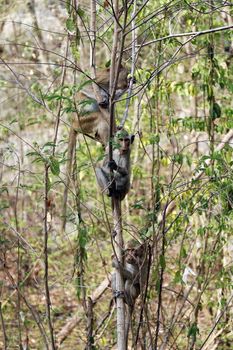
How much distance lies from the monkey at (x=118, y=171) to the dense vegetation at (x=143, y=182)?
0.12 m

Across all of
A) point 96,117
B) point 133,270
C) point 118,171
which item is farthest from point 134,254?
point 96,117

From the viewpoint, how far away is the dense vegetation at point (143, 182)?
403 cm

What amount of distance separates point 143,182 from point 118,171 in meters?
5.41

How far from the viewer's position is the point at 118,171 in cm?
452

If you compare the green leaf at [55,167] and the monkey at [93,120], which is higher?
the monkey at [93,120]

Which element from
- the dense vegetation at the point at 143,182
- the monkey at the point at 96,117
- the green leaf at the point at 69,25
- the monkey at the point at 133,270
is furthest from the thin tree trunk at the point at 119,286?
the green leaf at the point at 69,25

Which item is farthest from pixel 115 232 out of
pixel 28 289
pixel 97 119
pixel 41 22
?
pixel 41 22

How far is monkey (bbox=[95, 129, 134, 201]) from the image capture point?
413 cm

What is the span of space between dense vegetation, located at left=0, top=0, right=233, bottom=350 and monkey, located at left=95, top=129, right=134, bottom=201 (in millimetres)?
123

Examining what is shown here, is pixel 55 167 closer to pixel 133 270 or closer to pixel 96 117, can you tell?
pixel 96 117

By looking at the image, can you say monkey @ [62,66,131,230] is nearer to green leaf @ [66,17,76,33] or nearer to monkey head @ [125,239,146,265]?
monkey head @ [125,239,146,265]

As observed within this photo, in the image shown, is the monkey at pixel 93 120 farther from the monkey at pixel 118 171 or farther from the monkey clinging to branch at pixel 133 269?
the monkey clinging to branch at pixel 133 269

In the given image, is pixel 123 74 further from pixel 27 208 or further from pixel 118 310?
pixel 27 208

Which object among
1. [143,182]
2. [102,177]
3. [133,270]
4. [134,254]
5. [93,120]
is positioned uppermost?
[93,120]
